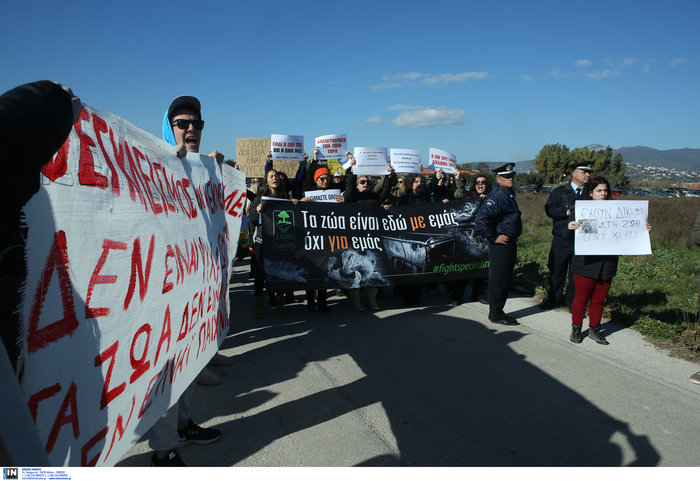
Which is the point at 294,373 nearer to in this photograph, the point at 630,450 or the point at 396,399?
the point at 396,399

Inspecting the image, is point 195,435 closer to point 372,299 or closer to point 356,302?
point 356,302

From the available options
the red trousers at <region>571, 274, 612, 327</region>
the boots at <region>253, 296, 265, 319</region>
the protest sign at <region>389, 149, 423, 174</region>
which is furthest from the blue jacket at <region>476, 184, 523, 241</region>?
the boots at <region>253, 296, 265, 319</region>

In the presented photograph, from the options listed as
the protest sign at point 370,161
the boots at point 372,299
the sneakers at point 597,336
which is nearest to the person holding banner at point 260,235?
the boots at point 372,299

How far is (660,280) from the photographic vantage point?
739cm

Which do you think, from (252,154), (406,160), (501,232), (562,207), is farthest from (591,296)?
(252,154)

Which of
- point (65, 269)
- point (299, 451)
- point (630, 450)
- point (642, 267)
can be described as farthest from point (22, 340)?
point (642, 267)

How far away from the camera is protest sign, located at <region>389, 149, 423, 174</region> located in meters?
8.23

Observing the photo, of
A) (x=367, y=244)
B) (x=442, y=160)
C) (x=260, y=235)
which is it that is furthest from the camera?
(x=442, y=160)

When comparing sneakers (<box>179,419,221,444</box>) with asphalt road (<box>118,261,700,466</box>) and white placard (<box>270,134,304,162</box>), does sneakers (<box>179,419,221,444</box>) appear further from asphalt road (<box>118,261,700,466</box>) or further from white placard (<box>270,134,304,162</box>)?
white placard (<box>270,134,304,162</box>)

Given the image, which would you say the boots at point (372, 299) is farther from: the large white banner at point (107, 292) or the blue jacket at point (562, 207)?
the large white banner at point (107, 292)

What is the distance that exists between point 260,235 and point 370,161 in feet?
7.94

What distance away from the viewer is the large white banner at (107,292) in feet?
3.86

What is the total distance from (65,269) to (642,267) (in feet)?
30.6

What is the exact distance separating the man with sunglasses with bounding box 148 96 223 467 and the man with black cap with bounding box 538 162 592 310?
471 cm
